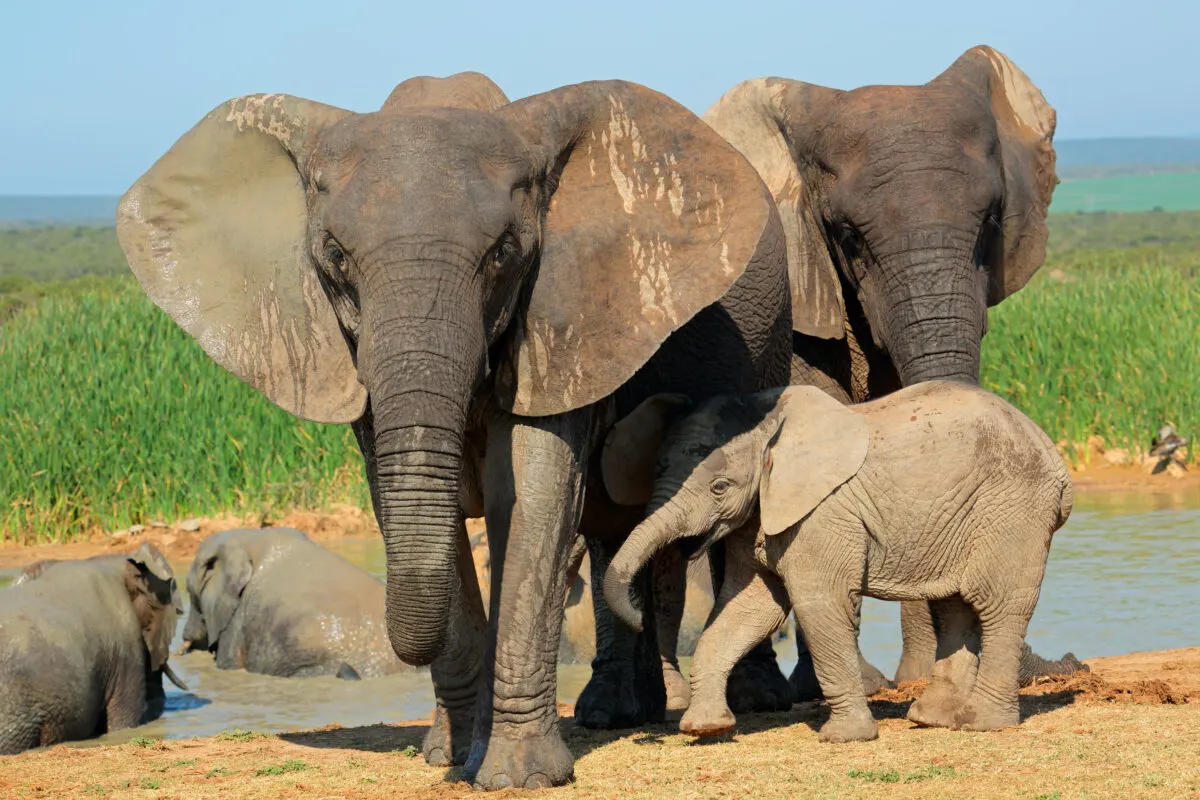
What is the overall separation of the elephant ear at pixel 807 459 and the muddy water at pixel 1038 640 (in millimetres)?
2836

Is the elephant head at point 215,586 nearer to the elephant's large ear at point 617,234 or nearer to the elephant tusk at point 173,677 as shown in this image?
the elephant tusk at point 173,677

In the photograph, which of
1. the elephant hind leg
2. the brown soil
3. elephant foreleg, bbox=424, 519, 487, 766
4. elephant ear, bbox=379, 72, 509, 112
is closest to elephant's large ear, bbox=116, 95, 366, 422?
elephant ear, bbox=379, 72, 509, 112

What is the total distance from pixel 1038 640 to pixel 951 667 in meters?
Result: 3.35

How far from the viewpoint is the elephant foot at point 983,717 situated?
623cm

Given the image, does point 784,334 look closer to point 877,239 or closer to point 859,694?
point 877,239

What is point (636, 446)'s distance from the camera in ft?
20.6

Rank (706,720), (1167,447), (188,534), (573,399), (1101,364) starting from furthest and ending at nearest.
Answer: (1101,364)
(1167,447)
(188,534)
(706,720)
(573,399)

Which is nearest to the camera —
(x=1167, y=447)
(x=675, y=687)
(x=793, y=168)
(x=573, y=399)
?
(x=573, y=399)

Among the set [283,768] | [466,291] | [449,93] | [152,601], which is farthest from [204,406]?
[466,291]

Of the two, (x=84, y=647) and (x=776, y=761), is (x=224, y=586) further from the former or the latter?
(x=776, y=761)

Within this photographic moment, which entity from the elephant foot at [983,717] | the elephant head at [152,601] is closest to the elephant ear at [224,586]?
the elephant head at [152,601]

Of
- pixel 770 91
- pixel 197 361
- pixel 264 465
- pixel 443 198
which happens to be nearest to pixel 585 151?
pixel 443 198

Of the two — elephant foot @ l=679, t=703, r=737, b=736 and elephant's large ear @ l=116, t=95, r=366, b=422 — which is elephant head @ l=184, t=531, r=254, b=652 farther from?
elephant foot @ l=679, t=703, r=737, b=736

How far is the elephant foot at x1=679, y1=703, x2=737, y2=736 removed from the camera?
19.5 feet
